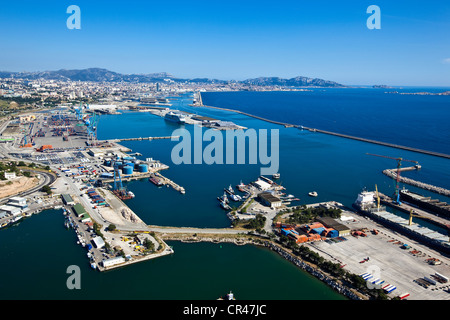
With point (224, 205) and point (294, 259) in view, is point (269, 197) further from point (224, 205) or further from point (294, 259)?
point (294, 259)

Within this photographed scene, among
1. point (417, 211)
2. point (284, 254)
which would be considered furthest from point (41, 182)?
point (417, 211)

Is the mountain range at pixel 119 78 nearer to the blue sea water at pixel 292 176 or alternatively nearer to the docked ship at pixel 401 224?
the blue sea water at pixel 292 176

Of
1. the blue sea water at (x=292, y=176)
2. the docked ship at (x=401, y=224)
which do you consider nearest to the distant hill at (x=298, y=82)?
the blue sea water at (x=292, y=176)

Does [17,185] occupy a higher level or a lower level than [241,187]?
higher

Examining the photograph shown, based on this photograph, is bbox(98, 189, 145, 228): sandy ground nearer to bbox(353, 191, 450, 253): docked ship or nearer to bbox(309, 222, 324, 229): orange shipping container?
bbox(309, 222, 324, 229): orange shipping container
